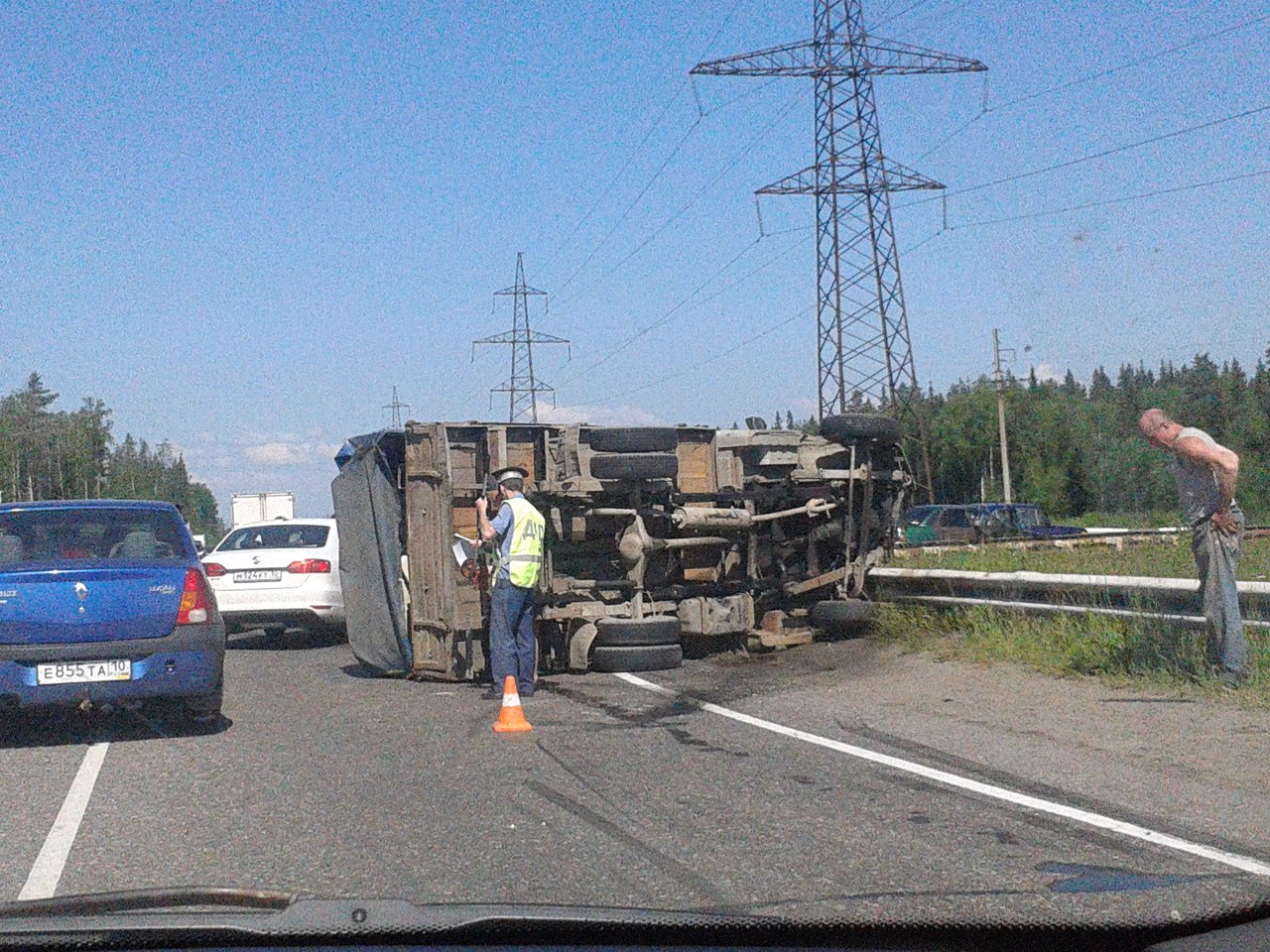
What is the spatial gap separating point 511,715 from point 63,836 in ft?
10.5

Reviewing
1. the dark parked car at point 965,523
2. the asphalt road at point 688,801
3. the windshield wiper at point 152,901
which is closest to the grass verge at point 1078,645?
the asphalt road at point 688,801

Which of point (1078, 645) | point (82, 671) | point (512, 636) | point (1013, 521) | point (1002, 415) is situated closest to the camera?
point (82, 671)

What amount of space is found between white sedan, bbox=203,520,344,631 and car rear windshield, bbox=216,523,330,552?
0.59ft

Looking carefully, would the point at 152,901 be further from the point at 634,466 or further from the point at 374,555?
the point at 374,555

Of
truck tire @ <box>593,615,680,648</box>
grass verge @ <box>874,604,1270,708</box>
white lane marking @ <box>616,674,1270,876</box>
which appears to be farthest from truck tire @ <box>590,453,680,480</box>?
white lane marking @ <box>616,674,1270,876</box>

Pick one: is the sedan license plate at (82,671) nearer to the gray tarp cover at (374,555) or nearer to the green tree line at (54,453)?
the gray tarp cover at (374,555)

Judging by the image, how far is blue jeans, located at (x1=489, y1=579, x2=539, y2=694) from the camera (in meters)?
10.7

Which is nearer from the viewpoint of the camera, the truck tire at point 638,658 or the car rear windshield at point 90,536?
the car rear windshield at point 90,536

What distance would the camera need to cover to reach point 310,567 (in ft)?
51.5

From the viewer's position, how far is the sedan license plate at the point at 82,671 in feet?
27.3

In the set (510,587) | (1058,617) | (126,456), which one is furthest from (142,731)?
(126,456)

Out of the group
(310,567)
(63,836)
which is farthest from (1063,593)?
(310,567)

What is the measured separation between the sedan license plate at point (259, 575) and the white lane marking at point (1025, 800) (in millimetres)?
7715

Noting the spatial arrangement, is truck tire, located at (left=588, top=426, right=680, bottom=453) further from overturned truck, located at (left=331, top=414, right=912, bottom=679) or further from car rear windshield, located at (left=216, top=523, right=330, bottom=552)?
car rear windshield, located at (left=216, top=523, right=330, bottom=552)
